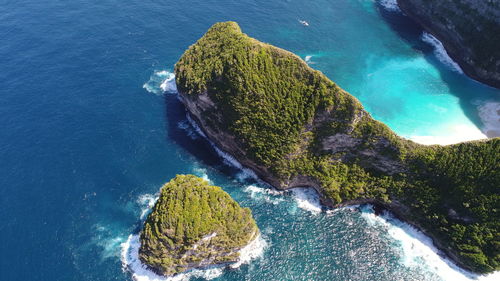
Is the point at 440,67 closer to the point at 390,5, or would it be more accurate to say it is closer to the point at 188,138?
the point at 390,5

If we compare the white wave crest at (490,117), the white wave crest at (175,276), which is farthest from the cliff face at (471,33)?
the white wave crest at (175,276)

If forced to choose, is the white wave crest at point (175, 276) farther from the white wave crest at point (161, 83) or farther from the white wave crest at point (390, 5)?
the white wave crest at point (390, 5)

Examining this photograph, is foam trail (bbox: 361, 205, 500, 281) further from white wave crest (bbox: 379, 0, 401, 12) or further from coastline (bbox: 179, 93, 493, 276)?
white wave crest (bbox: 379, 0, 401, 12)

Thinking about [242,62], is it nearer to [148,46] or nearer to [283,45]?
[283,45]

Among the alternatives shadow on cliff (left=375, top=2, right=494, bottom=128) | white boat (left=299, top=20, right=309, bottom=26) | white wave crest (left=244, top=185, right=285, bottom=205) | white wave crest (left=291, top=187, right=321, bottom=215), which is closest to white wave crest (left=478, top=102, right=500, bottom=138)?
shadow on cliff (left=375, top=2, right=494, bottom=128)

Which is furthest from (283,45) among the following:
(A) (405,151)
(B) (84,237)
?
(B) (84,237)
